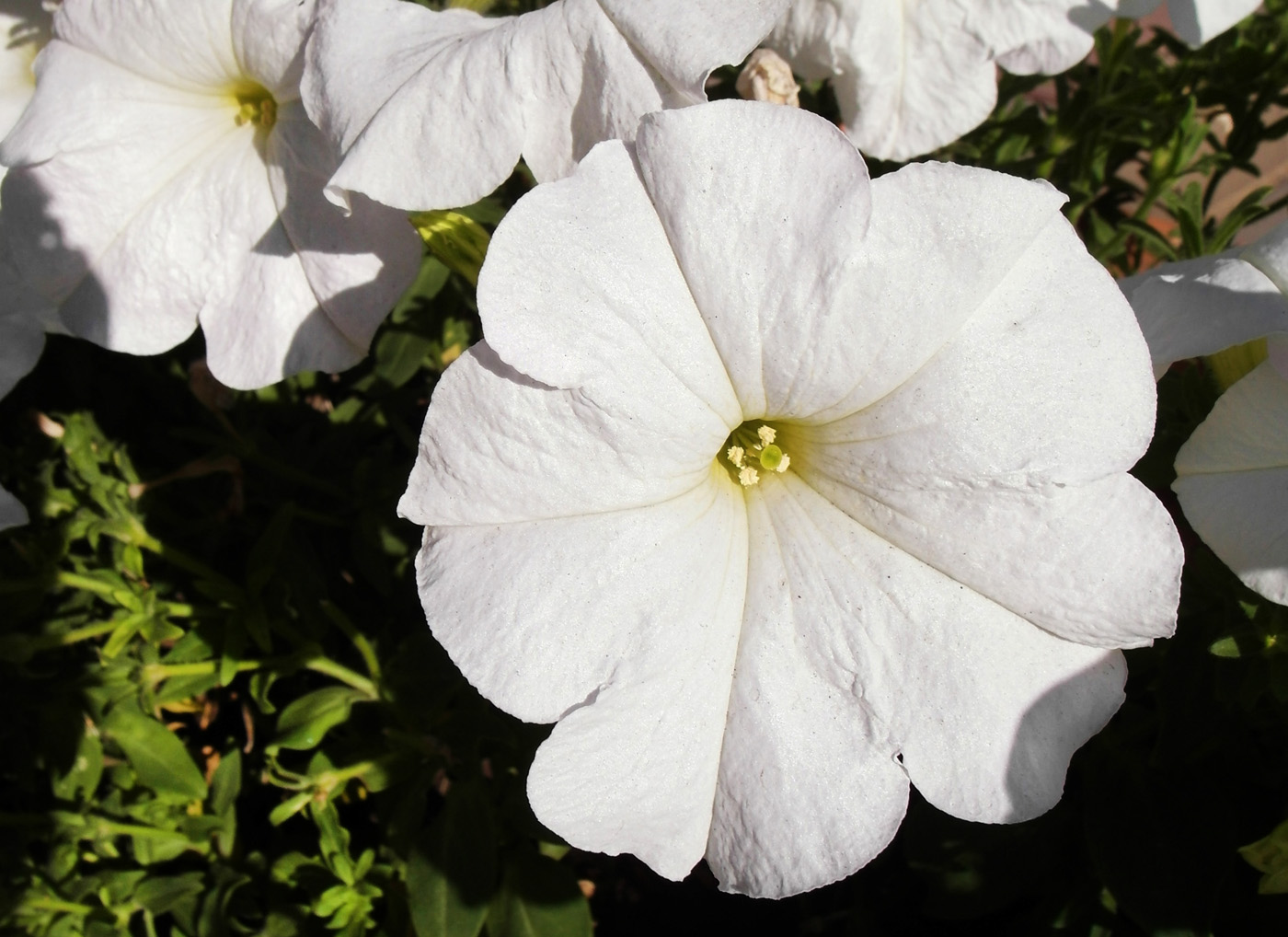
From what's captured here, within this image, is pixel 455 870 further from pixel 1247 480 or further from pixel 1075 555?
pixel 1247 480

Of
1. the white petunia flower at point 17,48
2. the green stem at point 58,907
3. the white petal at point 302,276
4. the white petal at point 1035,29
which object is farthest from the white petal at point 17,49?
the white petal at point 1035,29

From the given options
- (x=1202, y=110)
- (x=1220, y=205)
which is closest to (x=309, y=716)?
(x=1202, y=110)

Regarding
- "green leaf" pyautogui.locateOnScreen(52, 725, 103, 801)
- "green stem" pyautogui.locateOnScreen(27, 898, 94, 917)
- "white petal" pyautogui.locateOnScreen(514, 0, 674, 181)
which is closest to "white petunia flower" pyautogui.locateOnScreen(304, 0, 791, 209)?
"white petal" pyautogui.locateOnScreen(514, 0, 674, 181)

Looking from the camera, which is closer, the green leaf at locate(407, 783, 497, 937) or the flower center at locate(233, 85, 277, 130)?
the flower center at locate(233, 85, 277, 130)

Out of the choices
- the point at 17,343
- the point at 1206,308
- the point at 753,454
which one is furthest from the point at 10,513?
the point at 1206,308

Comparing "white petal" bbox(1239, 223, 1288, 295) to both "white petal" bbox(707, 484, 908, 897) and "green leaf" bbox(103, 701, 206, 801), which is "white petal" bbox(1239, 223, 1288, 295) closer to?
"white petal" bbox(707, 484, 908, 897)
